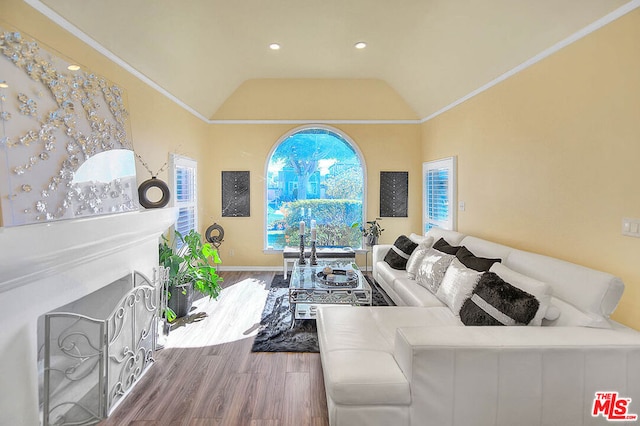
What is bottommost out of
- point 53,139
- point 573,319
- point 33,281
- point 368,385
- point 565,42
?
point 368,385

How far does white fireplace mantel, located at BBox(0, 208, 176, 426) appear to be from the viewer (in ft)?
4.81

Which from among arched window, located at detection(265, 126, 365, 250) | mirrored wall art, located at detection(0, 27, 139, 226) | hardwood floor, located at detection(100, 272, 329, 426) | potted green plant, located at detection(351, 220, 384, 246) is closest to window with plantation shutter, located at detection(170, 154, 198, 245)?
arched window, located at detection(265, 126, 365, 250)

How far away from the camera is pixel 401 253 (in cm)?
420

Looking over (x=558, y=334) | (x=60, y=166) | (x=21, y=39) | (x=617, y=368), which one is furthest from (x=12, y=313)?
(x=617, y=368)

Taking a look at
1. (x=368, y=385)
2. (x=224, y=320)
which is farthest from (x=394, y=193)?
(x=368, y=385)

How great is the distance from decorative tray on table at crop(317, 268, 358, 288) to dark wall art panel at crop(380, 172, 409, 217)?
2.16 metres

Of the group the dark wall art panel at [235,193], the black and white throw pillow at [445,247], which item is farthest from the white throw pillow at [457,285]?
the dark wall art panel at [235,193]

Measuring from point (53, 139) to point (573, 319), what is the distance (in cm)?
328

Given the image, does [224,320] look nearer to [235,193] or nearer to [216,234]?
[216,234]

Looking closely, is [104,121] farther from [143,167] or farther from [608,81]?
[608,81]

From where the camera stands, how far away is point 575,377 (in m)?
1.72

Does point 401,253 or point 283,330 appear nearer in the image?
point 283,330

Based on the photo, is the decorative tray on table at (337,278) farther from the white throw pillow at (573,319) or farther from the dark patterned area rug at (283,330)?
the white throw pillow at (573,319)

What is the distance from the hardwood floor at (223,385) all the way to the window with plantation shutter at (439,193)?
2915 millimetres
